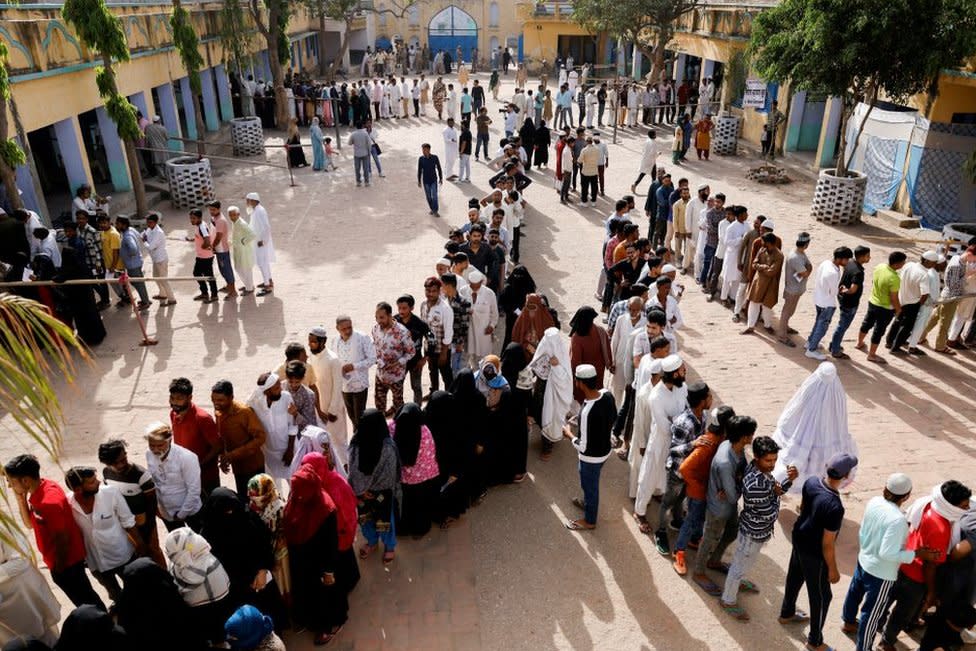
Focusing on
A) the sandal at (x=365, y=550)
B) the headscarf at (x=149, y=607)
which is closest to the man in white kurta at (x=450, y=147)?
the sandal at (x=365, y=550)

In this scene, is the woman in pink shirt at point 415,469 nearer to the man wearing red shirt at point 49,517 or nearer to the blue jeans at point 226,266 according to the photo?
the man wearing red shirt at point 49,517

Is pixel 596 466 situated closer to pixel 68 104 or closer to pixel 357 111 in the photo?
pixel 68 104

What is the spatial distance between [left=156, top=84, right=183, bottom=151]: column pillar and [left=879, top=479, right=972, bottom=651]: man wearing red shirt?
54.4 feet

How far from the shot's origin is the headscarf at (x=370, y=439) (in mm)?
4602

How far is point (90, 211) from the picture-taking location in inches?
406

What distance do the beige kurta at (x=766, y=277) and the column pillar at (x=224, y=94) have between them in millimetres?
18677

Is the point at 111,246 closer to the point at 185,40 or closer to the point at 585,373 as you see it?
the point at 585,373

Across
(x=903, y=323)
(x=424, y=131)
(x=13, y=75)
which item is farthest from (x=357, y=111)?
(x=903, y=323)

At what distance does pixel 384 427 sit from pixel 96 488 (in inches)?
69.4

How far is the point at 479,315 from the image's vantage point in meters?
7.12

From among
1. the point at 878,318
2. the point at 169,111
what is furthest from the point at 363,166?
the point at 878,318

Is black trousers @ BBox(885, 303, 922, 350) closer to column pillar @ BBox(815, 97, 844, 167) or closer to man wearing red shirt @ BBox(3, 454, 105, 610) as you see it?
man wearing red shirt @ BBox(3, 454, 105, 610)

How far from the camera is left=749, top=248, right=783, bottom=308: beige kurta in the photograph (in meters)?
8.16

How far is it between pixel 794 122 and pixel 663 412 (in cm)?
1541
